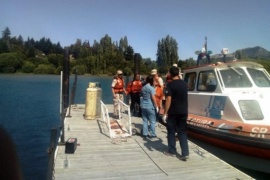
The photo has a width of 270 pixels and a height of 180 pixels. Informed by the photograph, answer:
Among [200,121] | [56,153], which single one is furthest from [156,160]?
[200,121]

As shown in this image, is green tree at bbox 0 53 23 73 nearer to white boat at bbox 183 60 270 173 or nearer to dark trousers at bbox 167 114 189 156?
white boat at bbox 183 60 270 173

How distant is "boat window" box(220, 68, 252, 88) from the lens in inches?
334

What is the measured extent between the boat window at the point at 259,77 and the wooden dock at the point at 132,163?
3168mm

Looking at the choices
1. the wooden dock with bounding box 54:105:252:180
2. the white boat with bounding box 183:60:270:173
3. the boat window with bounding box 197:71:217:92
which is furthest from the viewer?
the boat window with bounding box 197:71:217:92

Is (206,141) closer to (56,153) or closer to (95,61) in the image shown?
(56,153)

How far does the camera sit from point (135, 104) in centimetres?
1166

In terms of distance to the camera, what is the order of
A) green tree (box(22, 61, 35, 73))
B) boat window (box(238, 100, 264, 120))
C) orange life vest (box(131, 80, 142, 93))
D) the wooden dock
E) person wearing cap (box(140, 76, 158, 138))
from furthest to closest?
green tree (box(22, 61, 35, 73)) → orange life vest (box(131, 80, 142, 93)) → boat window (box(238, 100, 264, 120)) → person wearing cap (box(140, 76, 158, 138)) → the wooden dock

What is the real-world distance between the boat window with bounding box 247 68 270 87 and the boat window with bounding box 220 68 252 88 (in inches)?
10.1

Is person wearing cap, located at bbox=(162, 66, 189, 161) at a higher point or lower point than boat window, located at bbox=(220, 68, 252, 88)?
lower

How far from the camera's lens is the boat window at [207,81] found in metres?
8.86

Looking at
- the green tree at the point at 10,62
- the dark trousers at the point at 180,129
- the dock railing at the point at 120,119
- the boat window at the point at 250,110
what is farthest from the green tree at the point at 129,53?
the dark trousers at the point at 180,129

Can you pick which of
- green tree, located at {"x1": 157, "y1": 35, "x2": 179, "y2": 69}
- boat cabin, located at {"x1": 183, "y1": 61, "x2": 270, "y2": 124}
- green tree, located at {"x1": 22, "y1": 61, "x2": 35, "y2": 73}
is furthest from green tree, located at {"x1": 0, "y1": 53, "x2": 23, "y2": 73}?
boat cabin, located at {"x1": 183, "y1": 61, "x2": 270, "y2": 124}

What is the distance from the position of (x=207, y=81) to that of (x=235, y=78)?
0.98 m

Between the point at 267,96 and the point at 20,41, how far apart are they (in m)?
149
